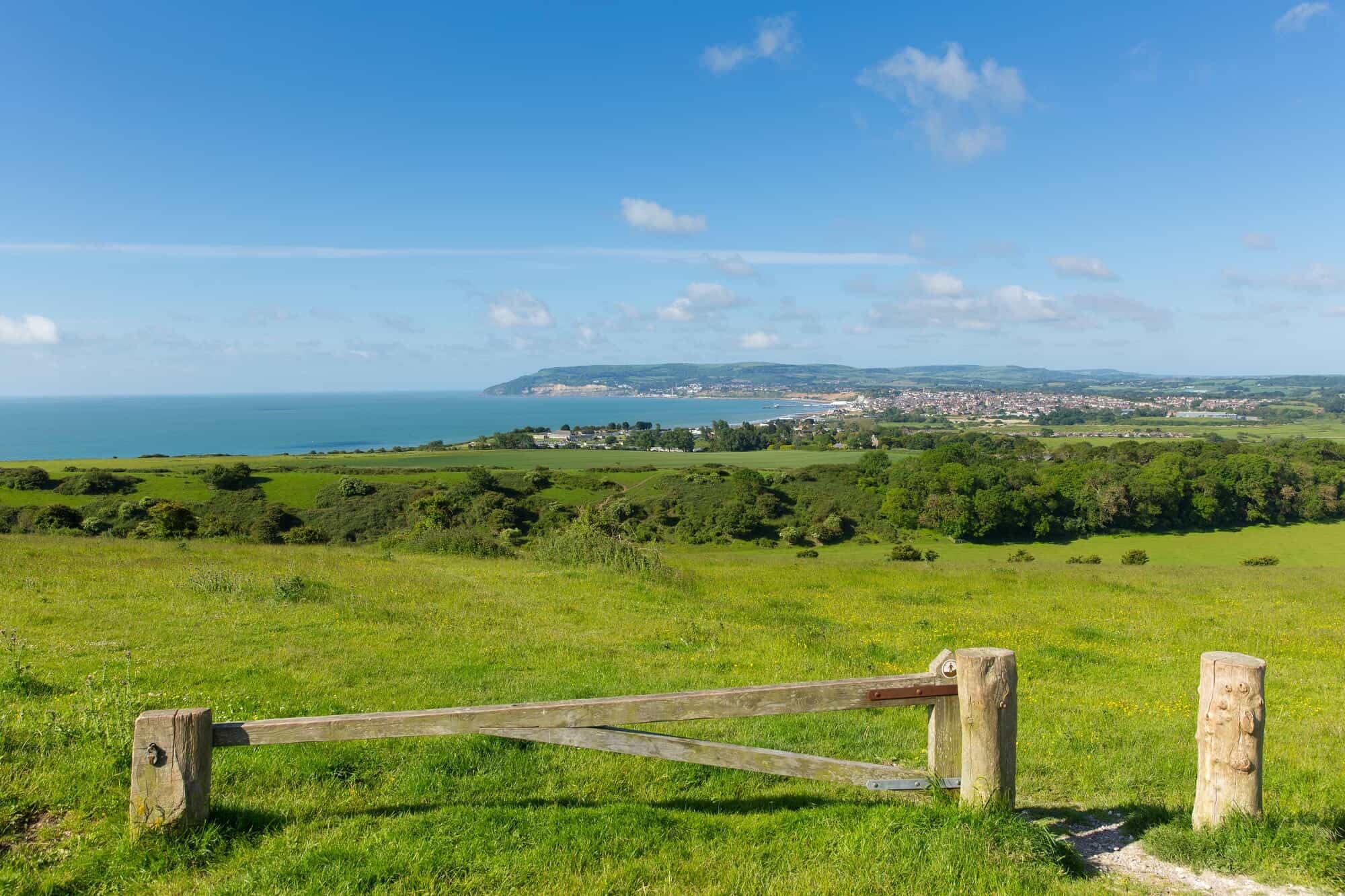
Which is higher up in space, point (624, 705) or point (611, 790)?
point (624, 705)

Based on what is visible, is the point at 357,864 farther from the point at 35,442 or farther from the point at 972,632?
the point at 35,442

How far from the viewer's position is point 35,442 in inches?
6068

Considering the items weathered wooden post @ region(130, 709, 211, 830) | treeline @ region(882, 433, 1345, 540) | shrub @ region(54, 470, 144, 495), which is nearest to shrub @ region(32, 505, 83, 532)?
shrub @ region(54, 470, 144, 495)

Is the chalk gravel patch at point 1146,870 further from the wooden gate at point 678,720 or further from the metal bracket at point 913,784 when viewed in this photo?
the metal bracket at point 913,784

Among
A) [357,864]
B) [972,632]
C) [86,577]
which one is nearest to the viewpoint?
[357,864]

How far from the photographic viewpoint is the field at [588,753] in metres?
4.38

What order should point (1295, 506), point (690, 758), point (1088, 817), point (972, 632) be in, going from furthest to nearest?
point (1295, 506), point (972, 632), point (1088, 817), point (690, 758)

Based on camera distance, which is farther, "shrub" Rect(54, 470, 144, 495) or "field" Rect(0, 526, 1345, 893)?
"shrub" Rect(54, 470, 144, 495)

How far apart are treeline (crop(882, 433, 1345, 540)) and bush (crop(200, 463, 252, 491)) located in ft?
186

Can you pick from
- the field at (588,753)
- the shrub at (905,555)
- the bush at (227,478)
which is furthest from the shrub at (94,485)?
the shrub at (905,555)

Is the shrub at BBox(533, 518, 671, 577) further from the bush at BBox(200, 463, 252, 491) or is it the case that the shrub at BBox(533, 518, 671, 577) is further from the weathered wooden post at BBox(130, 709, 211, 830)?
the bush at BBox(200, 463, 252, 491)

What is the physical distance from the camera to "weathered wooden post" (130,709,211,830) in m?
4.30

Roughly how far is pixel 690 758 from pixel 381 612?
9347 millimetres

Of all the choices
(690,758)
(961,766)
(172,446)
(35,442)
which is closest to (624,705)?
(690,758)
